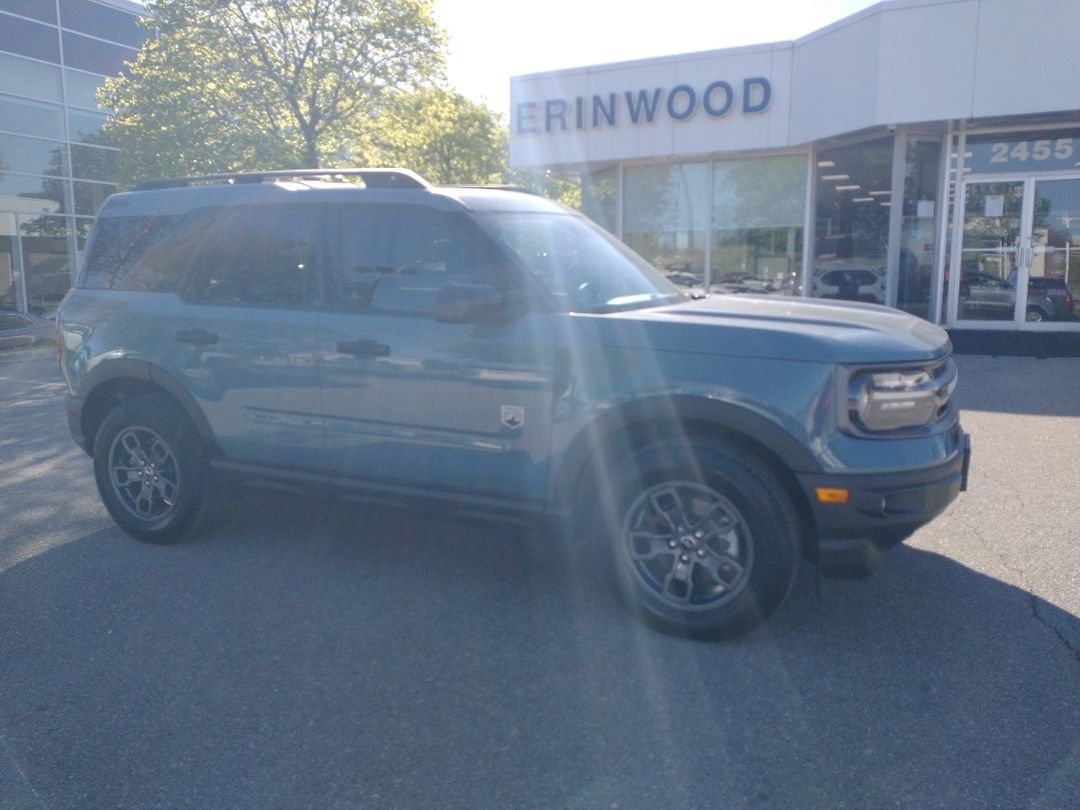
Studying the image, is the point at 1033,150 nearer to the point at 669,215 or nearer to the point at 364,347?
the point at 669,215

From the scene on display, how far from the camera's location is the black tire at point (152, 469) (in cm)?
533

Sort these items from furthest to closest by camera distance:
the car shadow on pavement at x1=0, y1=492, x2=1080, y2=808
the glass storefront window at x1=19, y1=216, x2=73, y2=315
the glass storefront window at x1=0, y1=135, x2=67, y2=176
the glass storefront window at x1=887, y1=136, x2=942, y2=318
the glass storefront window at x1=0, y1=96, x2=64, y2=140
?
the glass storefront window at x1=19, y1=216, x2=73, y2=315
the glass storefront window at x1=0, y1=135, x2=67, y2=176
the glass storefront window at x1=0, y1=96, x2=64, y2=140
the glass storefront window at x1=887, y1=136, x2=942, y2=318
the car shadow on pavement at x1=0, y1=492, x2=1080, y2=808

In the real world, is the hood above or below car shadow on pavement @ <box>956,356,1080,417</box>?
above

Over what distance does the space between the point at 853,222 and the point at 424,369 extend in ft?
41.9

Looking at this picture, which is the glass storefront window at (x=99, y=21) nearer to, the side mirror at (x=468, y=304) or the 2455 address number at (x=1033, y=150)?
the 2455 address number at (x=1033, y=150)

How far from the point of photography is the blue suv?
3.86 m

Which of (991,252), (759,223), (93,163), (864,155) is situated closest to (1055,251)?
(991,252)

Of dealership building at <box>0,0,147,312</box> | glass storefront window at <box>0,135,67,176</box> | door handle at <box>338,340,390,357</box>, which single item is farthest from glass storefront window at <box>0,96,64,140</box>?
door handle at <box>338,340,390,357</box>

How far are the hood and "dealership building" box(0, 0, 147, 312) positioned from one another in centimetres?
2665

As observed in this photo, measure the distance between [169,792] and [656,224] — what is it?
16178 millimetres

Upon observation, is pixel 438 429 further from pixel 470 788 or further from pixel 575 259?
pixel 470 788

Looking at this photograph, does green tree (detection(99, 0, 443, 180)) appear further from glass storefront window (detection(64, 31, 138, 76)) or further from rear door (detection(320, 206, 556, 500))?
rear door (detection(320, 206, 556, 500))

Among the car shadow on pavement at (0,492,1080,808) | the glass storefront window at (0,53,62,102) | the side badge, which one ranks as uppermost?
the glass storefront window at (0,53,62,102)

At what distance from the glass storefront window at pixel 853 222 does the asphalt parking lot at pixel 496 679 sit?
33.1 feet
